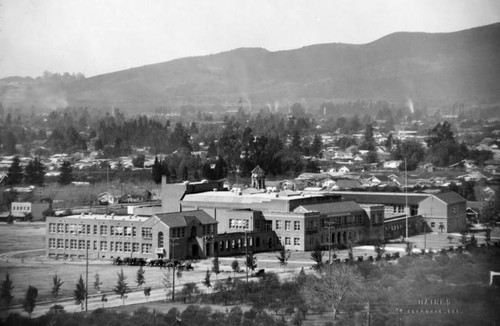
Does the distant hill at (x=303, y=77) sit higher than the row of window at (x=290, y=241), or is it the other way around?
the distant hill at (x=303, y=77)

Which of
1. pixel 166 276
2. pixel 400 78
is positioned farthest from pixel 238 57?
pixel 166 276

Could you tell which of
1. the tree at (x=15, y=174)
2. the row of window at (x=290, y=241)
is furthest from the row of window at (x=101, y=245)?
the tree at (x=15, y=174)

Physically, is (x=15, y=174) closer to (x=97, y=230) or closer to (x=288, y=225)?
(x=97, y=230)

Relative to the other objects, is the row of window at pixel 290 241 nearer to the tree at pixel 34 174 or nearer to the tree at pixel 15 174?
the tree at pixel 15 174

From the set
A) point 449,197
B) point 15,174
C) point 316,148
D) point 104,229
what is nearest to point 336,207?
point 449,197

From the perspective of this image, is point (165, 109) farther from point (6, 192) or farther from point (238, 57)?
point (6, 192)

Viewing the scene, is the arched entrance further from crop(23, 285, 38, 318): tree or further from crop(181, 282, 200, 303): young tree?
crop(23, 285, 38, 318): tree

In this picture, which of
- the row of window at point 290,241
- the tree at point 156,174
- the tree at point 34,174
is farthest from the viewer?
the tree at point 156,174
